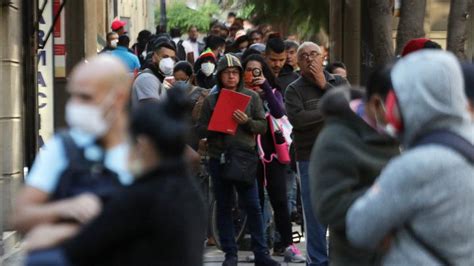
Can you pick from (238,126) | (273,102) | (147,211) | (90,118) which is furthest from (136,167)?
Result: (273,102)

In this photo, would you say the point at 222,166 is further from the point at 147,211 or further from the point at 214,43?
the point at 214,43

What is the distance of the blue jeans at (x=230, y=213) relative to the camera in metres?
11.1

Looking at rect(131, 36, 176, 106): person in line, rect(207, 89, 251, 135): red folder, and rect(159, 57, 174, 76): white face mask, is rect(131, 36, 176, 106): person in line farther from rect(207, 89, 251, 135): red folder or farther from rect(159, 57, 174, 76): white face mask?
rect(207, 89, 251, 135): red folder

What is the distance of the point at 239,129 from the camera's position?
11055mm

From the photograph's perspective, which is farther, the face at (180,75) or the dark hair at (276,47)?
the face at (180,75)

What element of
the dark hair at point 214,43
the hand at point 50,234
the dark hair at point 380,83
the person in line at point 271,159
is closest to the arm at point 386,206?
the dark hair at point 380,83

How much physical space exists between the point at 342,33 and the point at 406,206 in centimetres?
1460

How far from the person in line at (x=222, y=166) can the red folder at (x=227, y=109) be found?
6 cm

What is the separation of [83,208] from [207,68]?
1003cm

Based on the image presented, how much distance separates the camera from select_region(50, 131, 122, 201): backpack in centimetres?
426

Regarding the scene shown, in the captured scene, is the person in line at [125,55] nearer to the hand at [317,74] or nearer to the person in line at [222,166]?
the person in line at [222,166]

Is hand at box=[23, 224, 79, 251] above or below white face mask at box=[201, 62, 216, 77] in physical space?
above

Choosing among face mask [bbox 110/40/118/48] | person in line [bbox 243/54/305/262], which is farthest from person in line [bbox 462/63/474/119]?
face mask [bbox 110/40/118/48]

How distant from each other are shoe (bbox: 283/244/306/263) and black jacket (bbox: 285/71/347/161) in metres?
1.85
